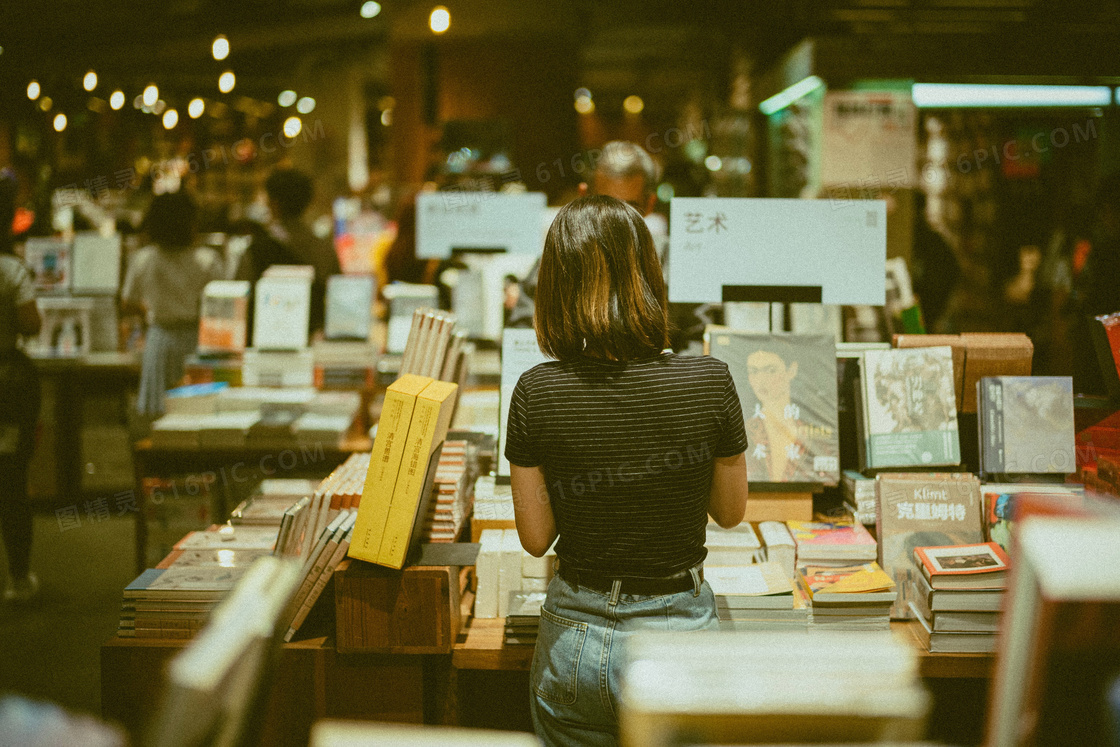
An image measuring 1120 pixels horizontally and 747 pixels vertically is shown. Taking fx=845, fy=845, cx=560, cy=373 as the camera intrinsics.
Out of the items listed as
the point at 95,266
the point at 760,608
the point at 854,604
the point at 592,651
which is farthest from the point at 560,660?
the point at 95,266

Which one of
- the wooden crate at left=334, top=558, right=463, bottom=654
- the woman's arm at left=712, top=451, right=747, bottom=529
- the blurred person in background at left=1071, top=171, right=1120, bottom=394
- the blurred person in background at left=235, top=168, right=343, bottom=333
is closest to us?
the woman's arm at left=712, top=451, right=747, bottom=529

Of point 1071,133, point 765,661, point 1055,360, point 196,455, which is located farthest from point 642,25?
point 765,661

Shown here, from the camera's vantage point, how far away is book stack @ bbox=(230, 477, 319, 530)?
8.26 ft

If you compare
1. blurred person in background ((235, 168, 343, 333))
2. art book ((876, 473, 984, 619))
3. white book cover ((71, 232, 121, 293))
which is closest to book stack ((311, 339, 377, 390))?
blurred person in background ((235, 168, 343, 333))

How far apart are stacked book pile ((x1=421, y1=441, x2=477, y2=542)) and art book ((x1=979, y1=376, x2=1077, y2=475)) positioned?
1462 mm

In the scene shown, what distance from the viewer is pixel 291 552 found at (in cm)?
205

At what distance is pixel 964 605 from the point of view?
198 cm

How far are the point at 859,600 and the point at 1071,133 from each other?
6198 mm

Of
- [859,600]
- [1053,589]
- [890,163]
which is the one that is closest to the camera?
[1053,589]

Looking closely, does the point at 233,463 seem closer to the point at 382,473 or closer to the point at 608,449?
the point at 382,473

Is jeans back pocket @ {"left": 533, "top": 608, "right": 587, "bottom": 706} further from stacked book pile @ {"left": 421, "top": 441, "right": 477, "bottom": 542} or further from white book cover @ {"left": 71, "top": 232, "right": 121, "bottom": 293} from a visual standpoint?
white book cover @ {"left": 71, "top": 232, "right": 121, "bottom": 293}

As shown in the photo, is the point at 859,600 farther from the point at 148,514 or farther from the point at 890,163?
the point at 890,163

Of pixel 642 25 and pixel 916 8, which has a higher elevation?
pixel 642 25

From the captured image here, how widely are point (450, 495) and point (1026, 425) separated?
1.61m
